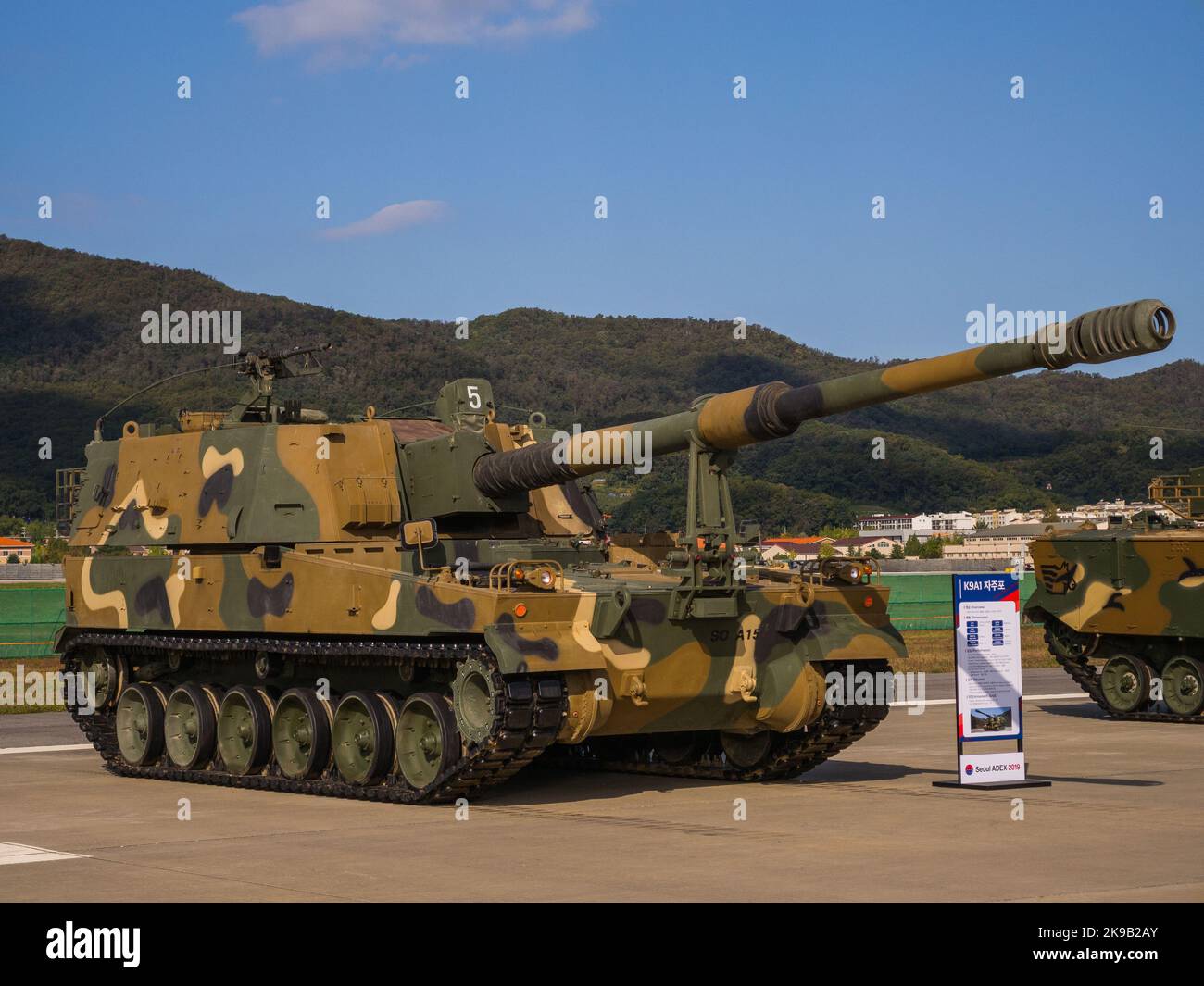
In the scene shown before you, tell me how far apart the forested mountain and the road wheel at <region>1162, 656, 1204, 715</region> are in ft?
199

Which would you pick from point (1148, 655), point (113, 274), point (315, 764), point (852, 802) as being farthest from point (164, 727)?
point (113, 274)

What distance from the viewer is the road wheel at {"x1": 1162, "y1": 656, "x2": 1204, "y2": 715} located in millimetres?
25578

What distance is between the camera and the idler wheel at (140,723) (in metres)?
20.3

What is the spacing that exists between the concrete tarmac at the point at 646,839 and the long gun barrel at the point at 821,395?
10.1 ft

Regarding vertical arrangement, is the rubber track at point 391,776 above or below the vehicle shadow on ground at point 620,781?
above

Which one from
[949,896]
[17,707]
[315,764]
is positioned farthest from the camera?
[17,707]

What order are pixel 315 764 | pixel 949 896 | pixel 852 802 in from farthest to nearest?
pixel 315 764, pixel 852 802, pixel 949 896

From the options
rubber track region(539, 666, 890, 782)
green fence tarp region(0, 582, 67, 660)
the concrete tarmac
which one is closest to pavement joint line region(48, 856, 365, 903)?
the concrete tarmac

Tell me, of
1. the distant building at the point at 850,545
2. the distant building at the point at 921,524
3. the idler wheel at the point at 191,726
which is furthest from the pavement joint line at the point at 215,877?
the distant building at the point at 921,524

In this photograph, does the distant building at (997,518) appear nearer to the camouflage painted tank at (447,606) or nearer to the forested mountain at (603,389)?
the forested mountain at (603,389)

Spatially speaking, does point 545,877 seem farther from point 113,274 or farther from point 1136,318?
point 113,274

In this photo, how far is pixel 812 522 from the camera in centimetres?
11044

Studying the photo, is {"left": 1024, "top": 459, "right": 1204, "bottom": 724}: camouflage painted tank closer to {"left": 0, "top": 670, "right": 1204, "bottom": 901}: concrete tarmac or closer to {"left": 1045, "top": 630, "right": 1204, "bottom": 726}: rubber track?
{"left": 1045, "top": 630, "right": 1204, "bottom": 726}: rubber track
